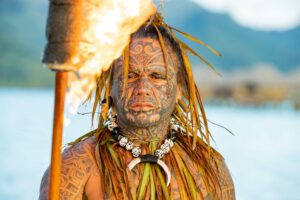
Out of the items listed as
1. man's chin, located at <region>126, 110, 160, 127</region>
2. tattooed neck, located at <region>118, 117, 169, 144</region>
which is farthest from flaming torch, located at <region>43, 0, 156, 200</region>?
→ tattooed neck, located at <region>118, 117, 169, 144</region>

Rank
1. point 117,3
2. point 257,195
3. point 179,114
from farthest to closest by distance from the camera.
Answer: point 257,195, point 179,114, point 117,3

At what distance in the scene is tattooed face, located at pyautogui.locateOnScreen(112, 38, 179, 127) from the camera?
3609 millimetres

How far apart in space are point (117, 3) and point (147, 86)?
2.00 ft

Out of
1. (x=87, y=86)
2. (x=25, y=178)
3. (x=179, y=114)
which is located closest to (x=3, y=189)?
(x=25, y=178)

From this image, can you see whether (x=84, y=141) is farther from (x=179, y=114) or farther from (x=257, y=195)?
(x=257, y=195)

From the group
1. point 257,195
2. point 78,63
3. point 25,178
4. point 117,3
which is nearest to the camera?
point 78,63

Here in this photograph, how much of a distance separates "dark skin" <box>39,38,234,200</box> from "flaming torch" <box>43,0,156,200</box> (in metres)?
0.36

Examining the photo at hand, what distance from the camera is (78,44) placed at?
288 cm

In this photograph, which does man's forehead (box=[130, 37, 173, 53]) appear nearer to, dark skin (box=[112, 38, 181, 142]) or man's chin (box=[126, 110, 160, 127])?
dark skin (box=[112, 38, 181, 142])

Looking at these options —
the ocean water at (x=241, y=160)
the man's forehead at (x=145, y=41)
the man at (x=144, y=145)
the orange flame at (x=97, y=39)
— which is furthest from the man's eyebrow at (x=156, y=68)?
the ocean water at (x=241, y=160)

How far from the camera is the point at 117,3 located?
3131 mm

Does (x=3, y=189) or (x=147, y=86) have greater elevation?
(x=147, y=86)

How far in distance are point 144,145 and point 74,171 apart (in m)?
0.40

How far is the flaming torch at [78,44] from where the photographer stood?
2.83 metres
